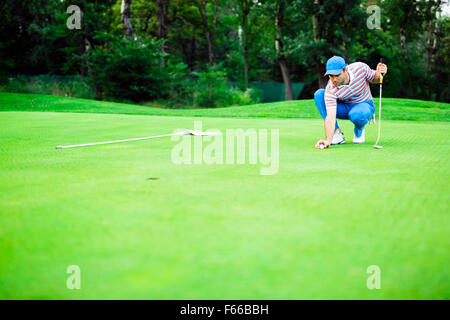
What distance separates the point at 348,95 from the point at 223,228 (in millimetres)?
4061

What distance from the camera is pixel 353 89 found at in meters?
5.46

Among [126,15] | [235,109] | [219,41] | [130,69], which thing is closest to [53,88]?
[130,69]

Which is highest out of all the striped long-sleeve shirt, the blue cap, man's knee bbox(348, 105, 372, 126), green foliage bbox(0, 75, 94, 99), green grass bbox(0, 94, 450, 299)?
green foliage bbox(0, 75, 94, 99)

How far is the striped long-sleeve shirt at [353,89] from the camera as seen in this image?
5328 mm

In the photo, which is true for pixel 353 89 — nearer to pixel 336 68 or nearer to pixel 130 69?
pixel 336 68

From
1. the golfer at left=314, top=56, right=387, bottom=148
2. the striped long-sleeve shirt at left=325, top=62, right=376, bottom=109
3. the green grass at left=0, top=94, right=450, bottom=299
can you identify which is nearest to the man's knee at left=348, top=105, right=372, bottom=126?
the golfer at left=314, top=56, right=387, bottom=148

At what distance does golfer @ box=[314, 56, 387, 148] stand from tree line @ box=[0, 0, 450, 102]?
1466 cm

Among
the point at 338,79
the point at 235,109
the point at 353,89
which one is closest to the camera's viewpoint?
the point at 338,79

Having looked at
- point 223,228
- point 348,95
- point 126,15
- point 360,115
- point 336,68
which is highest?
point 126,15

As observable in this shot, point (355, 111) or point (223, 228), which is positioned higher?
point (355, 111)

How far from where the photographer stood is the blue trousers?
211 inches

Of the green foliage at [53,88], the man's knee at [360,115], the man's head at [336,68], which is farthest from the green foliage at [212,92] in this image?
the man's head at [336,68]

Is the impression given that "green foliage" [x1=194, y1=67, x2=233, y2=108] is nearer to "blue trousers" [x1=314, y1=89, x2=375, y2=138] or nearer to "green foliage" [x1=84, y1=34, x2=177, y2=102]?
"green foliage" [x1=84, y1=34, x2=177, y2=102]
